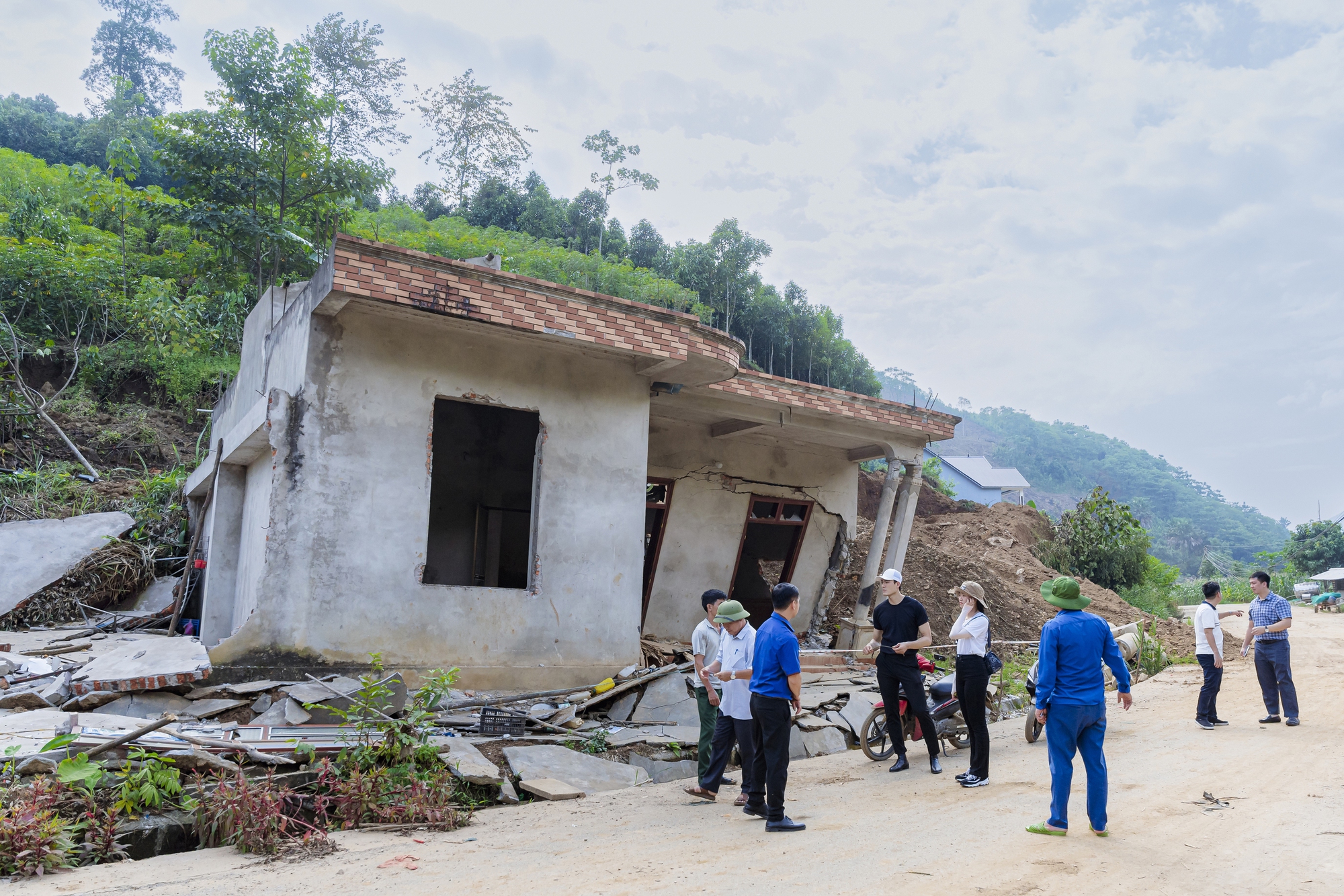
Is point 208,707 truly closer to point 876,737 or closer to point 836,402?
point 876,737

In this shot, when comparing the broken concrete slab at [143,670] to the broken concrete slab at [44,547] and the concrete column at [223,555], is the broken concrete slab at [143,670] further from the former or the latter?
the broken concrete slab at [44,547]

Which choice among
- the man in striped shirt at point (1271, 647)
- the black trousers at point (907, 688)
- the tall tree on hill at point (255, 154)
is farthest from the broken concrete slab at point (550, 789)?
the tall tree on hill at point (255, 154)

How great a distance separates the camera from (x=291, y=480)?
7621 mm

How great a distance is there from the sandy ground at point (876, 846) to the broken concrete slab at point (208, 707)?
6.91 ft

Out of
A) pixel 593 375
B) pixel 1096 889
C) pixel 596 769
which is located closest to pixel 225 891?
pixel 596 769

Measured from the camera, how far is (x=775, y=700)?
A: 5344 mm

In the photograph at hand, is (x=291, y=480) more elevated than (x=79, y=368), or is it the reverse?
(x=79, y=368)

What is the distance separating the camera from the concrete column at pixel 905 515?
13586 mm

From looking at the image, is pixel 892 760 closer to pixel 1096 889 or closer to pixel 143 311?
pixel 1096 889

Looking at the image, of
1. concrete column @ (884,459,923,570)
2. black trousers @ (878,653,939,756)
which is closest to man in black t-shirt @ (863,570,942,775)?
black trousers @ (878,653,939,756)

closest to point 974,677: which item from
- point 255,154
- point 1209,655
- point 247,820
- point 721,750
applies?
point 721,750

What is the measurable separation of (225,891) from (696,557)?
10.0 metres

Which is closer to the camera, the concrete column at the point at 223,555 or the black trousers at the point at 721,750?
the black trousers at the point at 721,750

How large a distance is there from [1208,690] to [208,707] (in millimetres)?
9840
